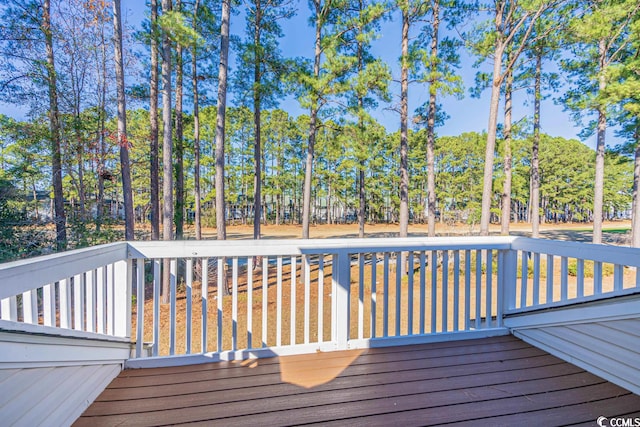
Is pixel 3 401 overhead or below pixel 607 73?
below

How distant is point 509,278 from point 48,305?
3065mm

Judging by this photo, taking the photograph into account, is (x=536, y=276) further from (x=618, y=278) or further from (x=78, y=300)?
(x=78, y=300)

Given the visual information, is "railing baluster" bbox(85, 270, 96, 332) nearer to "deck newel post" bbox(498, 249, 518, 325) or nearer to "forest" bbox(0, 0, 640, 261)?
"deck newel post" bbox(498, 249, 518, 325)

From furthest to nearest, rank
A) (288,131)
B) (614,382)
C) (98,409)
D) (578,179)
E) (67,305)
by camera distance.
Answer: (578,179)
(288,131)
(614,382)
(98,409)
(67,305)

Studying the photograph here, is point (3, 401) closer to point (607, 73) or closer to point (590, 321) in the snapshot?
point (590, 321)

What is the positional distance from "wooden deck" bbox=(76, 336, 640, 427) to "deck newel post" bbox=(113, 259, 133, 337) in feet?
0.93

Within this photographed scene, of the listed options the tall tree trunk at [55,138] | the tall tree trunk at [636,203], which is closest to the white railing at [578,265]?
the tall tree trunk at [55,138]

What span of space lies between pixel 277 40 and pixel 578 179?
32.1 m

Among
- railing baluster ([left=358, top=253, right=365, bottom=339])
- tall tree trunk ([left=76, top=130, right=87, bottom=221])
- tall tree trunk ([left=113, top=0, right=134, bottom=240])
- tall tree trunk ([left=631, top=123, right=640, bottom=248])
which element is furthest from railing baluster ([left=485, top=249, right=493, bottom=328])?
tall tree trunk ([left=631, top=123, right=640, bottom=248])

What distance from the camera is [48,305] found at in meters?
1.26

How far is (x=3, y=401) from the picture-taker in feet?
3.12

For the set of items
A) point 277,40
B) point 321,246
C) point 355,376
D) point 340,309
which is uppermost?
point 277,40

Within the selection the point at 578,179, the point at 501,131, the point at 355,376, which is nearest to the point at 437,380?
the point at 355,376

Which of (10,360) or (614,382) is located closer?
(10,360)
